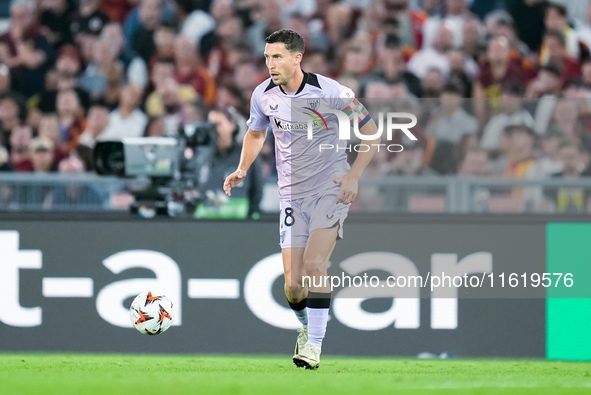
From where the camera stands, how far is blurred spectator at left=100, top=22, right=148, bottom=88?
445 inches

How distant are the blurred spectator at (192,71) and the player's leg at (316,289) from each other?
173 inches

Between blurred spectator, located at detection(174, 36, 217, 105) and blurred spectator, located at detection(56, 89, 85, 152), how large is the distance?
44.7 inches

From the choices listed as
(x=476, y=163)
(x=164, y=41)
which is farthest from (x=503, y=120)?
(x=164, y=41)

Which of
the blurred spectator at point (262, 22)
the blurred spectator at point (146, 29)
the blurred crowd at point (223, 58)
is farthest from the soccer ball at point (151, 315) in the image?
the blurred spectator at point (146, 29)

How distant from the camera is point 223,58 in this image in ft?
36.0

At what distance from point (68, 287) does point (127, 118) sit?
9.84 feet

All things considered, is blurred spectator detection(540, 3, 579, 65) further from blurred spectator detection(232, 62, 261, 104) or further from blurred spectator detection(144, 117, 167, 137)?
blurred spectator detection(144, 117, 167, 137)

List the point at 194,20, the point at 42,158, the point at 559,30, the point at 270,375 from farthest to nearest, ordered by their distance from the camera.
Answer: the point at 194,20 → the point at 559,30 → the point at 42,158 → the point at 270,375

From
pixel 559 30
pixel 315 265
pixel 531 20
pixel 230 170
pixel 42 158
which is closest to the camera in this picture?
pixel 315 265

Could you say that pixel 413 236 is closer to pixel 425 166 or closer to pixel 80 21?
pixel 425 166

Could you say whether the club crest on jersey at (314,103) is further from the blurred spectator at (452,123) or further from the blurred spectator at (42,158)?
the blurred spectator at (42,158)

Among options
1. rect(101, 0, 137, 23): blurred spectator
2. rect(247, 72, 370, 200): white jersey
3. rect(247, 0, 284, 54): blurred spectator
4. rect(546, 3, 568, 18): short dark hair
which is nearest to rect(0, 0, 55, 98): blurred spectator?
rect(101, 0, 137, 23): blurred spectator

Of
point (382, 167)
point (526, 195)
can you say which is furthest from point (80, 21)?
point (526, 195)

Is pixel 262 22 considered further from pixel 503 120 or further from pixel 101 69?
pixel 503 120
